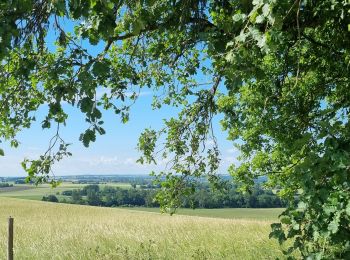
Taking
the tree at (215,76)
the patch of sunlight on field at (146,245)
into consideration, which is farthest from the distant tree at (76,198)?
the tree at (215,76)

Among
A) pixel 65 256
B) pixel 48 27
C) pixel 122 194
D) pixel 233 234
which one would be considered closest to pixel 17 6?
pixel 48 27

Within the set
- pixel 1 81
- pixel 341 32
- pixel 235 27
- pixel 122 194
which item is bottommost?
pixel 122 194

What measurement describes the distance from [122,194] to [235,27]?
3070 inches

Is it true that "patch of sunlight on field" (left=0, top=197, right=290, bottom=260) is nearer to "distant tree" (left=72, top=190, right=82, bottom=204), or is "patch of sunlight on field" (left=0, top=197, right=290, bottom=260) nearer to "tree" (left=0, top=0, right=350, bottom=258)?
"tree" (left=0, top=0, right=350, bottom=258)

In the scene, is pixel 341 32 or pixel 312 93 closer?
pixel 341 32

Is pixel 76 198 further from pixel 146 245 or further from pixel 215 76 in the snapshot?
pixel 215 76

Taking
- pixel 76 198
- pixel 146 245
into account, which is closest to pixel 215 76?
pixel 146 245

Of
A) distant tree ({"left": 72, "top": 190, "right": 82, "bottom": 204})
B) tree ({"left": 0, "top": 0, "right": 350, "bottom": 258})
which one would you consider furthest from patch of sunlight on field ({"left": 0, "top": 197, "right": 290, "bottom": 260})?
distant tree ({"left": 72, "top": 190, "right": 82, "bottom": 204})

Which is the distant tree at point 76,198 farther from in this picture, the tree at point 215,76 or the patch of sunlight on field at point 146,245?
the tree at point 215,76

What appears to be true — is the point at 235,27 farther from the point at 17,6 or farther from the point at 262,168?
the point at 262,168

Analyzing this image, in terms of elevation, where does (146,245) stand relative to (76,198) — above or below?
above

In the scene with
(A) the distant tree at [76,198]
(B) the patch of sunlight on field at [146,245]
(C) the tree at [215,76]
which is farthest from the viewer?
(A) the distant tree at [76,198]

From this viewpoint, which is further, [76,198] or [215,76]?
[76,198]

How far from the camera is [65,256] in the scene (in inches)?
493
